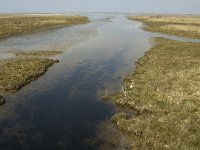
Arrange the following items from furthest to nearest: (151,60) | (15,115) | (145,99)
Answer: (151,60) < (145,99) < (15,115)

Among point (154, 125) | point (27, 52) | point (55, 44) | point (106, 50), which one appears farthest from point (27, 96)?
point (55, 44)

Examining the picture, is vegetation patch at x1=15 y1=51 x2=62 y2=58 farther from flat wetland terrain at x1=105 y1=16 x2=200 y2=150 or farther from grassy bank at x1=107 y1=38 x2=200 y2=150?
grassy bank at x1=107 y1=38 x2=200 y2=150

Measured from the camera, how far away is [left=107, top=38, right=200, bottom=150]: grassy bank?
2006 cm

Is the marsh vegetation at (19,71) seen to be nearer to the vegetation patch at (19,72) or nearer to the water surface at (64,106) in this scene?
the vegetation patch at (19,72)

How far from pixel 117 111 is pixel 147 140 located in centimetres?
612

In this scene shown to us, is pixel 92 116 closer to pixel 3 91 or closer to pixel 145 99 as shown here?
pixel 145 99

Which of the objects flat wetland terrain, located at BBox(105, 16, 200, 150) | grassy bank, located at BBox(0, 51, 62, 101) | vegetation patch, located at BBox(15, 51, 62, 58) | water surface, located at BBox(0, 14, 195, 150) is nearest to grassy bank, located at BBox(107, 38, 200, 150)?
flat wetland terrain, located at BBox(105, 16, 200, 150)

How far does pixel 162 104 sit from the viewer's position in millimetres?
25859

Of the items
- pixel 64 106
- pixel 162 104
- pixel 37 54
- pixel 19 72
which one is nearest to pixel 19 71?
pixel 19 72

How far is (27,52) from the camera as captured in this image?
171 ft

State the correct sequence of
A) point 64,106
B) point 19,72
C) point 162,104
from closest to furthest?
point 162,104, point 64,106, point 19,72

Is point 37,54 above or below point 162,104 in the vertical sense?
above

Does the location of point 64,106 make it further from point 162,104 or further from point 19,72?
point 19,72

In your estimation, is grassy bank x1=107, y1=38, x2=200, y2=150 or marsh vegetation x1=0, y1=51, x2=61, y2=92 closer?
grassy bank x1=107, y1=38, x2=200, y2=150
